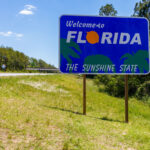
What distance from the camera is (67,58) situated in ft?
29.0

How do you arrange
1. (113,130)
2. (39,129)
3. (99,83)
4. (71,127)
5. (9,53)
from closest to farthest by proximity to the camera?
(39,129) → (71,127) → (113,130) → (99,83) → (9,53)

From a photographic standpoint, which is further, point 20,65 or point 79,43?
point 20,65

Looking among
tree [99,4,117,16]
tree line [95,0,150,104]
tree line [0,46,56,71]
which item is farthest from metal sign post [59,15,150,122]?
tree line [0,46,56,71]

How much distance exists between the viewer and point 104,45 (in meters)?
9.09

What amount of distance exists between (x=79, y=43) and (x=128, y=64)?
2649mm

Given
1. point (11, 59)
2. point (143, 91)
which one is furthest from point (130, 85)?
point (11, 59)

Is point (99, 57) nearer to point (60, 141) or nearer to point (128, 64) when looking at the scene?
point (128, 64)

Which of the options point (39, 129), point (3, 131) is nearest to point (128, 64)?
point (39, 129)

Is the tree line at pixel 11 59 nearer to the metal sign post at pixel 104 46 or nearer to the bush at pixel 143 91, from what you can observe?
the bush at pixel 143 91

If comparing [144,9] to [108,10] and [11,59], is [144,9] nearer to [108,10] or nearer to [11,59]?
[108,10]

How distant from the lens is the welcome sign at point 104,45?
8.84m

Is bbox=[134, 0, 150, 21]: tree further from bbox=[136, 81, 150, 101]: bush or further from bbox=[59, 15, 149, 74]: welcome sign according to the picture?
bbox=[59, 15, 149, 74]: welcome sign

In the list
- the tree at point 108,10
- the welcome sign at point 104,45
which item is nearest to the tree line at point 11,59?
the tree at point 108,10

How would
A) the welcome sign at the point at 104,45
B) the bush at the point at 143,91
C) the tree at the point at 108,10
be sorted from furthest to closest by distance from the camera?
the tree at the point at 108,10 < the bush at the point at 143,91 < the welcome sign at the point at 104,45
